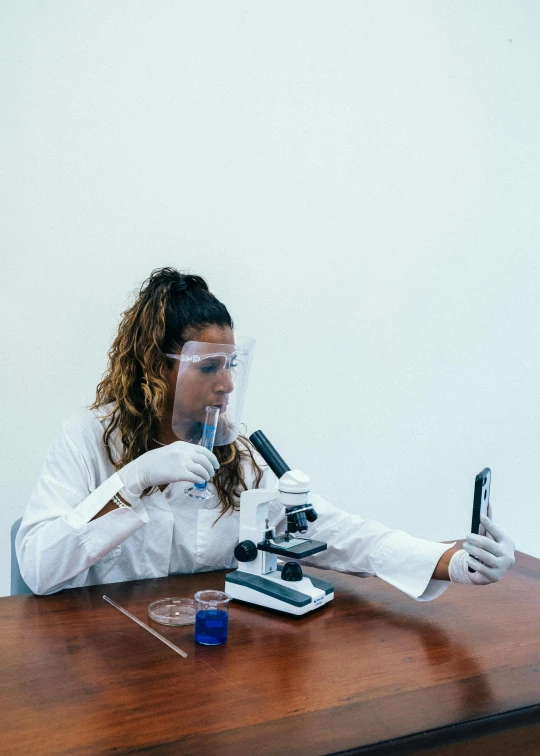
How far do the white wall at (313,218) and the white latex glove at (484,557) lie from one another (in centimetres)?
135

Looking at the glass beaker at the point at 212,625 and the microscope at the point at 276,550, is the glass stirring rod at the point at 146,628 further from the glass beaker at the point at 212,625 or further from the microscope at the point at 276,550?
the microscope at the point at 276,550

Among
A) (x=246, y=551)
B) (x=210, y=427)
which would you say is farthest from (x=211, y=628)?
(x=210, y=427)

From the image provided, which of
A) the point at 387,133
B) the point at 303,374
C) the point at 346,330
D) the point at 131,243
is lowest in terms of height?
the point at 303,374

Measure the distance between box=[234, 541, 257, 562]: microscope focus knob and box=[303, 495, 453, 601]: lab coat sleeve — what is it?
0.89 ft

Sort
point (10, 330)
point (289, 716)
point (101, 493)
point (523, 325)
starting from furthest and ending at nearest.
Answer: point (523, 325) < point (10, 330) < point (101, 493) < point (289, 716)

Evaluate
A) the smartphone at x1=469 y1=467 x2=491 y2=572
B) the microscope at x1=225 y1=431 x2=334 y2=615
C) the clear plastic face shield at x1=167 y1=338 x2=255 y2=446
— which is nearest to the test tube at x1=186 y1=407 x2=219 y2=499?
the clear plastic face shield at x1=167 y1=338 x2=255 y2=446

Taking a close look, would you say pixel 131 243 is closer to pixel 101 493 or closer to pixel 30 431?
pixel 30 431

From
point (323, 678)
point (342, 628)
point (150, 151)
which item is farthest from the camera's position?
point (150, 151)

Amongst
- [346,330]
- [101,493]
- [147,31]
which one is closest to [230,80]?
[147,31]

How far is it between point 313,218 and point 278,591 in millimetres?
1776

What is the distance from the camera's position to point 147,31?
2512 mm

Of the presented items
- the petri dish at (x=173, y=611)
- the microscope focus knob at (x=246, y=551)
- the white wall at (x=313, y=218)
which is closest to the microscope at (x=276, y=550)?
the microscope focus knob at (x=246, y=551)

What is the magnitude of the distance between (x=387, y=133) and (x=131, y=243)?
122 cm

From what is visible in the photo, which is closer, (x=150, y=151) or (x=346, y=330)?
(x=150, y=151)
